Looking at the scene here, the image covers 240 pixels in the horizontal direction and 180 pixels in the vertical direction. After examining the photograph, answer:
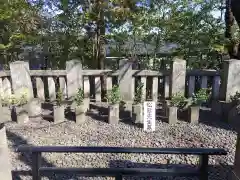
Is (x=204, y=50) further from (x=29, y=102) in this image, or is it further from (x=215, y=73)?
(x=29, y=102)

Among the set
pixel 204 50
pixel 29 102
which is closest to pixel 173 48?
pixel 204 50

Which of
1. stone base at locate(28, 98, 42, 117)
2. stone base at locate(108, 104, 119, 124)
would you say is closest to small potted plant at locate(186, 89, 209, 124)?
stone base at locate(108, 104, 119, 124)

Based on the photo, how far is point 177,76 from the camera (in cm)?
397

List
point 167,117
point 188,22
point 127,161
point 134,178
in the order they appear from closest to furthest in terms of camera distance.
Result: point 134,178 → point 127,161 → point 167,117 → point 188,22

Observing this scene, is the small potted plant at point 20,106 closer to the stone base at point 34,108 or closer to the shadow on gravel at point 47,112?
the stone base at point 34,108

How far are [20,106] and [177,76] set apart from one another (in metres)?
2.53

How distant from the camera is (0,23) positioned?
5.55m

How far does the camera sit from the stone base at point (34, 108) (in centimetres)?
387

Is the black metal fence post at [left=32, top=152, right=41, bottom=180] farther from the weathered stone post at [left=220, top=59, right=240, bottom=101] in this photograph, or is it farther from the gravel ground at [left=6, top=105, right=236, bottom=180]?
the weathered stone post at [left=220, top=59, right=240, bottom=101]

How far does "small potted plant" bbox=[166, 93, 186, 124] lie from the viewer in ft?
11.9

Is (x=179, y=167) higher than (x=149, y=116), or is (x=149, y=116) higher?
(x=149, y=116)

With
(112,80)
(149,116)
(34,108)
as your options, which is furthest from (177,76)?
(34,108)

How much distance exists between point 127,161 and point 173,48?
3.88 m

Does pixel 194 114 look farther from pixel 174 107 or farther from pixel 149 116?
pixel 149 116
